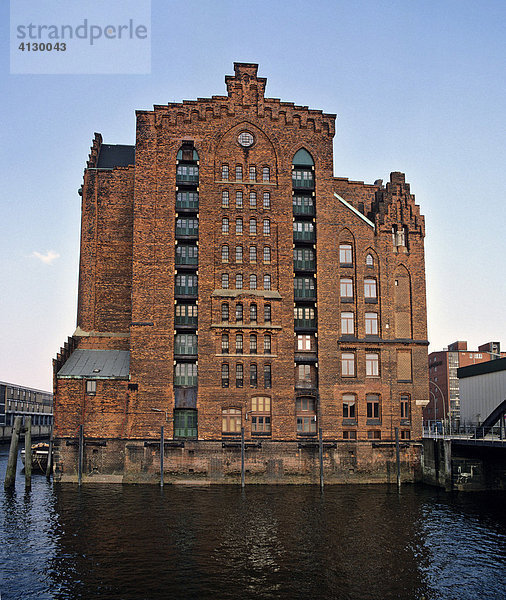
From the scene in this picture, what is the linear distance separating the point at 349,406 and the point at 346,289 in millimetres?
11661

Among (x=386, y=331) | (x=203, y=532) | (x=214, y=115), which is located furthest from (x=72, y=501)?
(x=214, y=115)

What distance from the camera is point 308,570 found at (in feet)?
94.7

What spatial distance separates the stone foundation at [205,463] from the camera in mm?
53438

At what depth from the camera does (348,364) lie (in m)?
58.1

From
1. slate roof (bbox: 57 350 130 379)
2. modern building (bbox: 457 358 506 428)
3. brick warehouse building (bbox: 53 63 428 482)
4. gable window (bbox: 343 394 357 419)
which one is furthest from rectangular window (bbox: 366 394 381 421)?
slate roof (bbox: 57 350 130 379)

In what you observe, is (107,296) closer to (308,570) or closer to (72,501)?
(72,501)

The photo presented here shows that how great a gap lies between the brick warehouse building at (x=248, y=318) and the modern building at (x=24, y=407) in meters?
63.8

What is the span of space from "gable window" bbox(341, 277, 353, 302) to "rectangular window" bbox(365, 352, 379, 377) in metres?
5.90

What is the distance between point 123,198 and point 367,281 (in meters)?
27.7

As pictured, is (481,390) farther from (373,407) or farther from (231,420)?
(231,420)

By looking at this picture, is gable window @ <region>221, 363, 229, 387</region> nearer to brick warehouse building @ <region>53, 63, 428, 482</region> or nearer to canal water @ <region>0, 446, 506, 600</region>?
brick warehouse building @ <region>53, 63, 428, 482</region>

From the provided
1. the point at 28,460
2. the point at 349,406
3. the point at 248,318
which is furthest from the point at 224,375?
the point at 28,460

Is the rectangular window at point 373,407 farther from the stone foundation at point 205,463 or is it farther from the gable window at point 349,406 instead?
the stone foundation at point 205,463

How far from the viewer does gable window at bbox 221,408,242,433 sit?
55.5 metres
